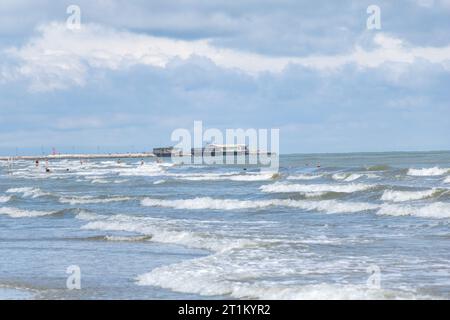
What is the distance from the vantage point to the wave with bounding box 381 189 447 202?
1336 inches

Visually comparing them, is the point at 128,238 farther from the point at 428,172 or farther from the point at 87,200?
the point at 428,172

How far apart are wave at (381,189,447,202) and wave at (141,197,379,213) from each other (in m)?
3.26

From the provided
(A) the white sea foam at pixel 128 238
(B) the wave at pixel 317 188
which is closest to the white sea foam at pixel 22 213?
(A) the white sea foam at pixel 128 238

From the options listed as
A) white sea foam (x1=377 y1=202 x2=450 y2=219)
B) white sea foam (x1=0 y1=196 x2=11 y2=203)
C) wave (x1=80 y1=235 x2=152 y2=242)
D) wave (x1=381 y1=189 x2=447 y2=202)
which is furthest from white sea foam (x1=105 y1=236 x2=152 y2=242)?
white sea foam (x1=0 y1=196 x2=11 y2=203)

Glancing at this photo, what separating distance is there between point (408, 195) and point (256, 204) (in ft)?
22.8

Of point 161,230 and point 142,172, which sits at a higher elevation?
point 161,230

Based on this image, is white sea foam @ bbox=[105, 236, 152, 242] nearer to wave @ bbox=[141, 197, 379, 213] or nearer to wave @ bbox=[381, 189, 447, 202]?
wave @ bbox=[141, 197, 379, 213]

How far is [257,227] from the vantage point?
2375 centimetres

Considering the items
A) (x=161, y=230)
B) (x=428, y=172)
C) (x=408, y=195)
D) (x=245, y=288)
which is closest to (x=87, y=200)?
(x=408, y=195)

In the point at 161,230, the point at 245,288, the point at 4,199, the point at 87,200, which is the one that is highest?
the point at 245,288

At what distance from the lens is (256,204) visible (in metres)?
33.8
